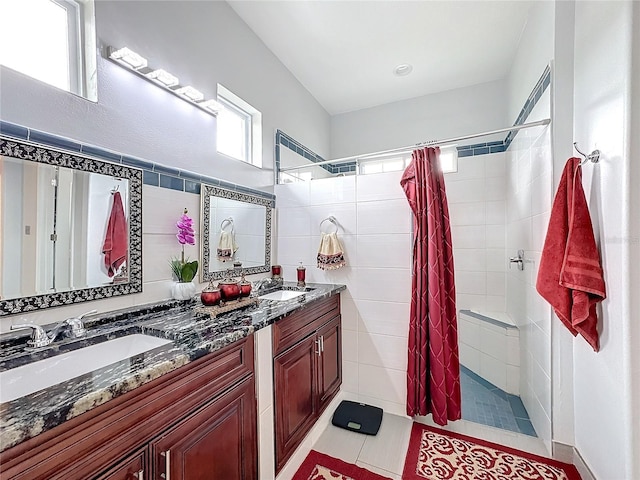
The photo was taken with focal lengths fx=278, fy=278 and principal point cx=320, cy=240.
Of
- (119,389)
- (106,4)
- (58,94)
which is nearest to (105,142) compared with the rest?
(58,94)

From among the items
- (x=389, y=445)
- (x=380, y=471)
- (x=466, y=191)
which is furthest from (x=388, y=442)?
(x=466, y=191)

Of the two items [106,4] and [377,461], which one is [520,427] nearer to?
[377,461]

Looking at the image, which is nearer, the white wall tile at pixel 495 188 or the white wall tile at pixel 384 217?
the white wall tile at pixel 384 217

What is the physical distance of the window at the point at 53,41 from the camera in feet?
3.57

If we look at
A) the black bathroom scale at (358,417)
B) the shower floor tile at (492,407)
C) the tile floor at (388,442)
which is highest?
the black bathroom scale at (358,417)

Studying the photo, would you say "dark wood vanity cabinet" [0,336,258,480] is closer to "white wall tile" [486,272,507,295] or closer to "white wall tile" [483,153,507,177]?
"white wall tile" [486,272,507,295]

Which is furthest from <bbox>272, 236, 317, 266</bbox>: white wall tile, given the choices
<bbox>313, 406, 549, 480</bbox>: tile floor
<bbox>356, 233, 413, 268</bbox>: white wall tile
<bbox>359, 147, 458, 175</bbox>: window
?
<bbox>313, 406, 549, 480</bbox>: tile floor

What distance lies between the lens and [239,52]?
82.0 inches

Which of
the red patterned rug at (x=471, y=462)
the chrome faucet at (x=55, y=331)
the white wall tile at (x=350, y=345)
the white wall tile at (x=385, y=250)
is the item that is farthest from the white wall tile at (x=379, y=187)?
the chrome faucet at (x=55, y=331)

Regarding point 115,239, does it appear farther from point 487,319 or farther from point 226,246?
point 487,319

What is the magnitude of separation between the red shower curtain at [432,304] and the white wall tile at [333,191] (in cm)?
45

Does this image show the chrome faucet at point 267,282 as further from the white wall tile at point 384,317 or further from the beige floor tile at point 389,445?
the beige floor tile at point 389,445

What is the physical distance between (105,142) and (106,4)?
63 centimetres

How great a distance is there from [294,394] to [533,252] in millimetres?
1733
